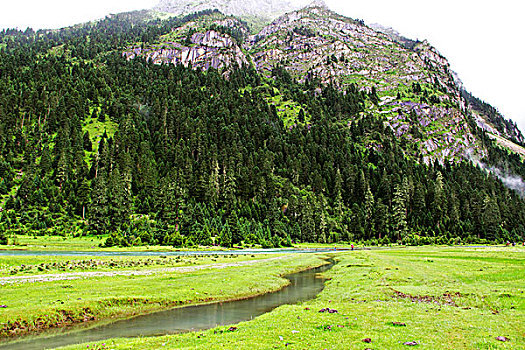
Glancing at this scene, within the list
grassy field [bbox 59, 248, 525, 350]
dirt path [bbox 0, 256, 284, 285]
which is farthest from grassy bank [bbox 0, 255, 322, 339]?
grassy field [bbox 59, 248, 525, 350]

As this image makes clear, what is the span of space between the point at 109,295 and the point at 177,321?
947 cm

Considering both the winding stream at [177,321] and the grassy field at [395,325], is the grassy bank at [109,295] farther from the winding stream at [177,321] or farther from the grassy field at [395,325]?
the grassy field at [395,325]

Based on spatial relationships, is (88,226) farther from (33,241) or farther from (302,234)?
(302,234)

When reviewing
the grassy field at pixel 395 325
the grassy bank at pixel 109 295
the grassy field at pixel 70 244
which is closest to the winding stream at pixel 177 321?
the grassy bank at pixel 109 295

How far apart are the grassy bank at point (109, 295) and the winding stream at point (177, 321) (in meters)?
1.93

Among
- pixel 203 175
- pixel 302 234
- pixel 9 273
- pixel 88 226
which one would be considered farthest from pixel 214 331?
pixel 203 175

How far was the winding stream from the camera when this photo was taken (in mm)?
20991

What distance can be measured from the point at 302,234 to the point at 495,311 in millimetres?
126429

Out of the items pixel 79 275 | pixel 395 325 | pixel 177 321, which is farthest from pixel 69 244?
pixel 395 325

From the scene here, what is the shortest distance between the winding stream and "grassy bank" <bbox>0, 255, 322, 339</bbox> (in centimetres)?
193

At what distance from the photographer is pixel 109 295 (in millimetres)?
31062

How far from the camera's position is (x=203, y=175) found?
6280 inches

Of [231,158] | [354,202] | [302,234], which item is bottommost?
[302,234]

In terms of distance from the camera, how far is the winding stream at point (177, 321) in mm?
20991
